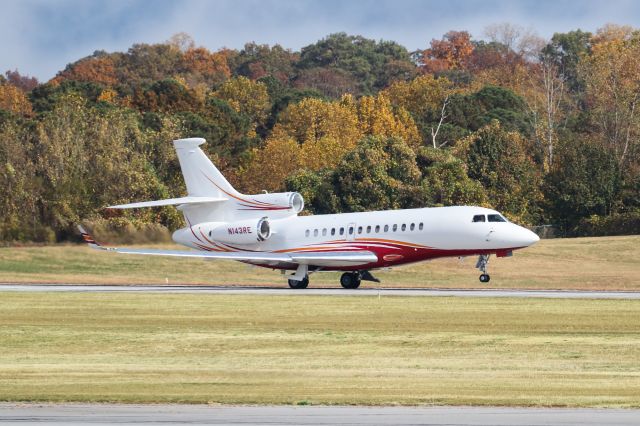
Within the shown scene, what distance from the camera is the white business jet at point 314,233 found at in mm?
48719

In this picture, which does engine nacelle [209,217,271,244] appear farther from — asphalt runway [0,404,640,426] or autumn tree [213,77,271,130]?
autumn tree [213,77,271,130]

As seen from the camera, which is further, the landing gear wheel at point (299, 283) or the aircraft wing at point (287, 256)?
the landing gear wheel at point (299, 283)

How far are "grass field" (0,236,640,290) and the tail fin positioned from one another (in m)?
6.11

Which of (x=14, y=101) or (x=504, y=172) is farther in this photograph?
(x=14, y=101)

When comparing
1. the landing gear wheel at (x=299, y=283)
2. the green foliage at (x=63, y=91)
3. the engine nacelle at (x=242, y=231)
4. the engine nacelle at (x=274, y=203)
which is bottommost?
the landing gear wheel at (x=299, y=283)

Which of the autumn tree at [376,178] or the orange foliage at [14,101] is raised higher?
the orange foliage at [14,101]

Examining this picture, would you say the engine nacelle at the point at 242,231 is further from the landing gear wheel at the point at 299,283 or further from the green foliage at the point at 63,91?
the green foliage at the point at 63,91

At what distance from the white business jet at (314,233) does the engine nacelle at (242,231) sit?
0.04m

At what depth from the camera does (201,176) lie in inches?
2192

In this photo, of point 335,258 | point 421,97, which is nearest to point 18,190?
point 335,258

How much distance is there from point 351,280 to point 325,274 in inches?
425

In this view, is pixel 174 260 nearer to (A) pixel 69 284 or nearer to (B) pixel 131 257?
(B) pixel 131 257

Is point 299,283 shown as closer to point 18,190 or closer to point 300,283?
point 300,283

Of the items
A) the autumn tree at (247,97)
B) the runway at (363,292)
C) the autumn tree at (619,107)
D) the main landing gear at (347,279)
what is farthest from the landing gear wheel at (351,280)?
the autumn tree at (247,97)
